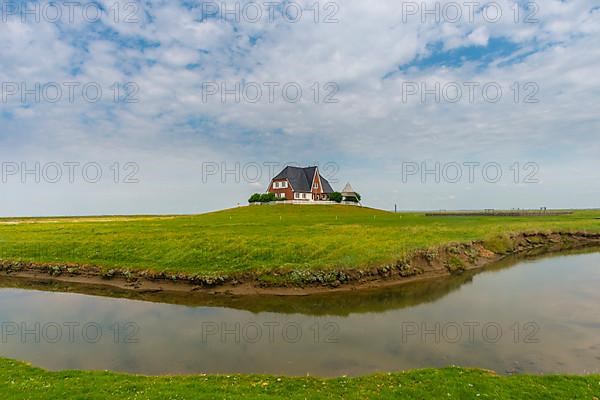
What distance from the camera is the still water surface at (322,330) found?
17.2 m

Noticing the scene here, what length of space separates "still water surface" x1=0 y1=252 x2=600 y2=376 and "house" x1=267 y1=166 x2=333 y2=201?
70618mm

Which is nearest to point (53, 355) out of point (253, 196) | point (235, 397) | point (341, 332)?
point (235, 397)

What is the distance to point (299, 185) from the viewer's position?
10350cm

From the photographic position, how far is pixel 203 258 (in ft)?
121

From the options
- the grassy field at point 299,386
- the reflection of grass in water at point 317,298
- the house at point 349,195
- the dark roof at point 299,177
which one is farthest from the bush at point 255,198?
the grassy field at point 299,386

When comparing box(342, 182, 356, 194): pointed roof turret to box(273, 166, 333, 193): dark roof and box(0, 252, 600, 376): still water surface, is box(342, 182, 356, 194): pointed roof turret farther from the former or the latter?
box(0, 252, 600, 376): still water surface

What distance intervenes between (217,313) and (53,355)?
10.5m

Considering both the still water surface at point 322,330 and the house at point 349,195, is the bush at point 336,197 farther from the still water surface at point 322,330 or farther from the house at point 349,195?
the still water surface at point 322,330

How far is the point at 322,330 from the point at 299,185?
82.5m

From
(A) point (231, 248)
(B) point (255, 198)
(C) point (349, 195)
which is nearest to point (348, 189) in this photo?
(C) point (349, 195)

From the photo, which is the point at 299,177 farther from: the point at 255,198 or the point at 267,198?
the point at 255,198

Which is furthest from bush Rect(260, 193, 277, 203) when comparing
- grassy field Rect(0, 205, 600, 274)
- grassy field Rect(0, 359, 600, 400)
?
grassy field Rect(0, 359, 600, 400)

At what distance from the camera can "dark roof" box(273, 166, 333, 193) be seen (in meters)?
102

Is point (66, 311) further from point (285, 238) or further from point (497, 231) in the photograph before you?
point (497, 231)
